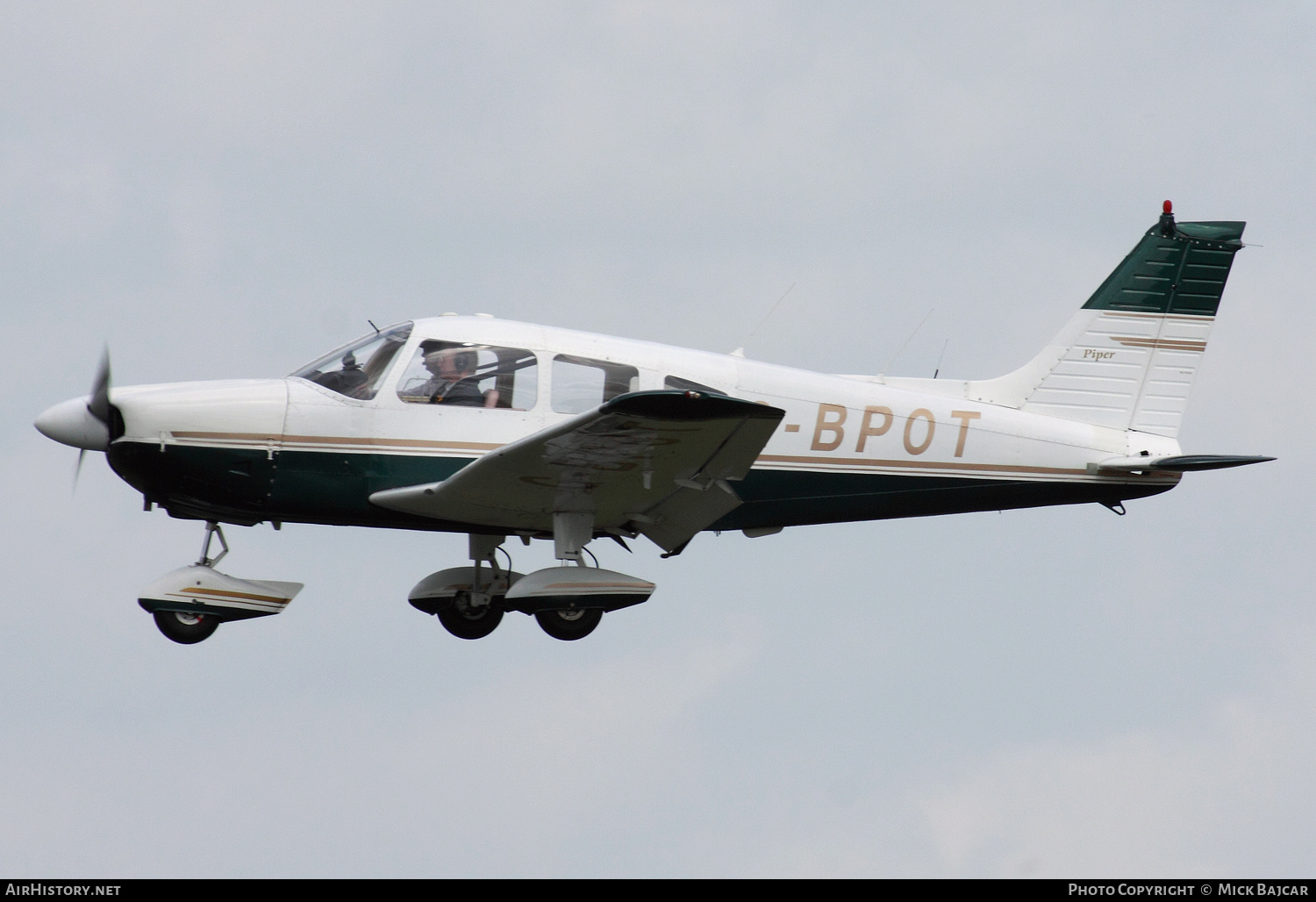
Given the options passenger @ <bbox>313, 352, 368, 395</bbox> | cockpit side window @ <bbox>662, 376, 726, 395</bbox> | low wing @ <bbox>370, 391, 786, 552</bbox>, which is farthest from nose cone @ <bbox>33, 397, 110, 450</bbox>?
cockpit side window @ <bbox>662, 376, 726, 395</bbox>

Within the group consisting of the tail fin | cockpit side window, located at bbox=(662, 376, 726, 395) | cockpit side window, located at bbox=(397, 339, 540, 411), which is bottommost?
cockpit side window, located at bbox=(397, 339, 540, 411)

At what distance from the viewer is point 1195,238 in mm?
14930

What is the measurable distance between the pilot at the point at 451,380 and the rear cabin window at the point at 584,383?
0.62 metres

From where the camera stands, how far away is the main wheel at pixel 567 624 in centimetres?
1334

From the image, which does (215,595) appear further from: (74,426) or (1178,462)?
(1178,462)

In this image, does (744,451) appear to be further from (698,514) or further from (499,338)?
(499,338)

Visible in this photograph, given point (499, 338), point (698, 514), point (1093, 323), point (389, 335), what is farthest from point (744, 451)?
point (1093, 323)

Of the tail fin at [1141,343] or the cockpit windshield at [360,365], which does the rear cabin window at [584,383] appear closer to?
the cockpit windshield at [360,365]

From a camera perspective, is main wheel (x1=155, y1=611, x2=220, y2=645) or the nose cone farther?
main wheel (x1=155, y1=611, x2=220, y2=645)

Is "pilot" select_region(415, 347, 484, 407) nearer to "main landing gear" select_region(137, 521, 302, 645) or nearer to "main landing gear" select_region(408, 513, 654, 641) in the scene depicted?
"main landing gear" select_region(408, 513, 654, 641)

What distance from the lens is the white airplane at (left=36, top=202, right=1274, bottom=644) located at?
40.4 feet

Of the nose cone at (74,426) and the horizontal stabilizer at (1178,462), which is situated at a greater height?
the horizontal stabilizer at (1178,462)

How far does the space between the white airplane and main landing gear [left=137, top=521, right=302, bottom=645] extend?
2 cm

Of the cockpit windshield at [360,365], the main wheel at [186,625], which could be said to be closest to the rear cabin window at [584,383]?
the cockpit windshield at [360,365]
